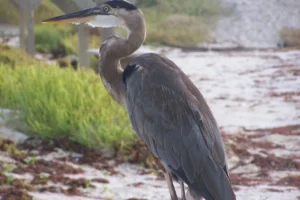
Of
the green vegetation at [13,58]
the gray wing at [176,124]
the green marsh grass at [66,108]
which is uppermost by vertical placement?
the gray wing at [176,124]

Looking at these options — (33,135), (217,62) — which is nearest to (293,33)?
(217,62)

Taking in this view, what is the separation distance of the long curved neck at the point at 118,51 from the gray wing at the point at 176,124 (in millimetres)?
218

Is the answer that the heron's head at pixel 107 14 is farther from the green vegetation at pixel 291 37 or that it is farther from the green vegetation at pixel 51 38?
the green vegetation at pixel 291 37

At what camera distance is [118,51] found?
439cm

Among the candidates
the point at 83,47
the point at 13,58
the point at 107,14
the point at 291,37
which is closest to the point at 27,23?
the point at 13,58

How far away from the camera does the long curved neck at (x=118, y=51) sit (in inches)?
172

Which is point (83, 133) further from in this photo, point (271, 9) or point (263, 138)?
point (271, 9)

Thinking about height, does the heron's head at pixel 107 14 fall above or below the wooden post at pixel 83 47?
above

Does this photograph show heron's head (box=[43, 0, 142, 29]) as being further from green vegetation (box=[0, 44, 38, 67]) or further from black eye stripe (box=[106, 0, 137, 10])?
green vegetation (box=[0, 44, 38, 67])

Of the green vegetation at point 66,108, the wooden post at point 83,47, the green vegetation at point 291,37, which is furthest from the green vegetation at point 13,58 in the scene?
the green vegetation at point 291,37

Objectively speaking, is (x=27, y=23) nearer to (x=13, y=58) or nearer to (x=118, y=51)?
(x=13, y=58)

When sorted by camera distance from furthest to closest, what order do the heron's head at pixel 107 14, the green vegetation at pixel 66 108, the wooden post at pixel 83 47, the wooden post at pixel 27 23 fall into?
the wooden post at pixel 27 23 < the wooden post at pixel 83 47 < the green vegetation at pixel 66 108 < the heron's head at pixel 107 14

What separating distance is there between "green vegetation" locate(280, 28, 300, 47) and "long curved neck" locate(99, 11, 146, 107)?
15.1m

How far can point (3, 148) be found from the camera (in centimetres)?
604
